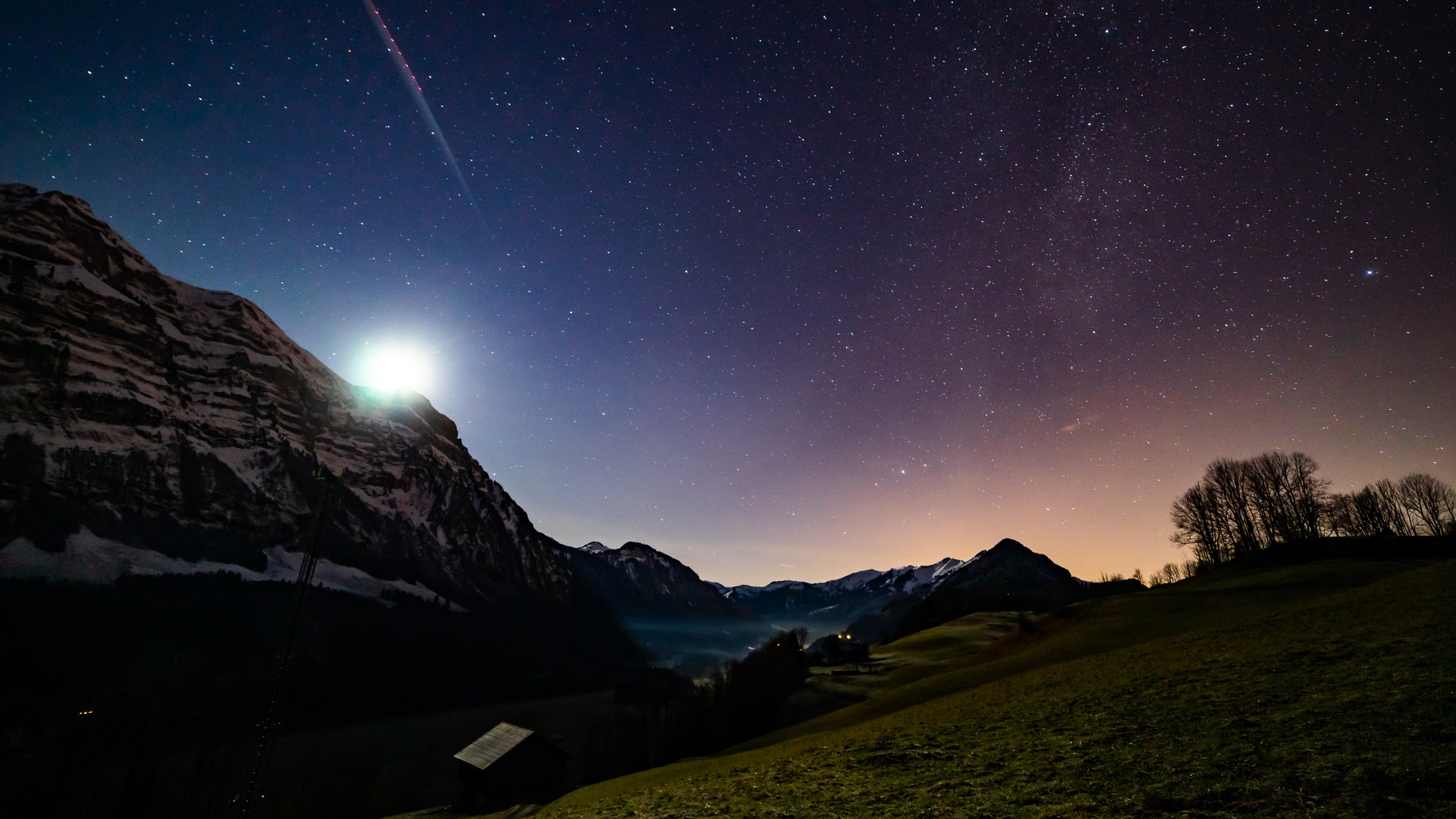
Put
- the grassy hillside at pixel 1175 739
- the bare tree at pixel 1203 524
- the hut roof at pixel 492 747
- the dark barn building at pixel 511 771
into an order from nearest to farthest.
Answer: the grassy hillside at pixel 1175 739 → the dark barn building at pixel 511 771 → the hut roof at pixel 492 747 → the bare tree at pixel 1203 524

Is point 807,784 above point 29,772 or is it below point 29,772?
above

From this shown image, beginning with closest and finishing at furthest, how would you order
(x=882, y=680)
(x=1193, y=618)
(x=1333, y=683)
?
(x=1333, y=683) → (x=1193, y=618) → (x=882, y=680)

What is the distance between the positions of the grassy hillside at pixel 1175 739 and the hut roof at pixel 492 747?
11846mm

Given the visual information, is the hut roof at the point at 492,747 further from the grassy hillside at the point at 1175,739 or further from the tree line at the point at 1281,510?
the tree line at the point at 1281,510

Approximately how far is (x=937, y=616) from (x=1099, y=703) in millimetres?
179301

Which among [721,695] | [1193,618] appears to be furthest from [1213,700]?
[721,695]

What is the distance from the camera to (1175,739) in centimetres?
1872

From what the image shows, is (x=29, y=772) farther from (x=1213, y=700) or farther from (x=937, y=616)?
(x=937, y=616)

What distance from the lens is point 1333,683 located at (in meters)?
20.4

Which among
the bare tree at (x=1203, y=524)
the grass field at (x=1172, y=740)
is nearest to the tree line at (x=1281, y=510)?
the bare tree at (x=1203, y=524)

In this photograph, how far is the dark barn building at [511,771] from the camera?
4750cm

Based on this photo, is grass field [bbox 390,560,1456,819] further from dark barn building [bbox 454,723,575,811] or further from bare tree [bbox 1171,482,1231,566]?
bare tree [bbox 1171,482,1231,566]

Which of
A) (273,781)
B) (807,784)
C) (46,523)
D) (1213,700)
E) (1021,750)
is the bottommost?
(273,781)

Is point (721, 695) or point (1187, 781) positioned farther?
point (721, 695)
